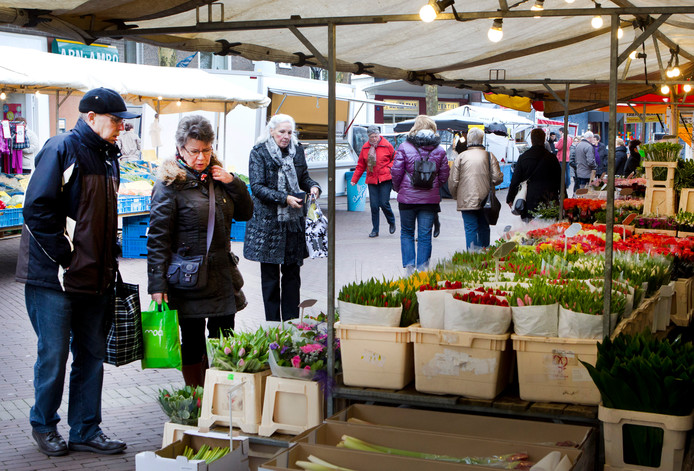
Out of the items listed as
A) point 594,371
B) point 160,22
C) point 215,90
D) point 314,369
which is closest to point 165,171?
point 160,22

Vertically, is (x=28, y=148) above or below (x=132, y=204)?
above

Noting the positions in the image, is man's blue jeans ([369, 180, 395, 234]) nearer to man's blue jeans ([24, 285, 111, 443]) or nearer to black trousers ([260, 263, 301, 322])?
black trousers ([260, 263, 301, 322])

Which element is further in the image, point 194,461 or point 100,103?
point 100,103

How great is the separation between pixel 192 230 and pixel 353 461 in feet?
6.92

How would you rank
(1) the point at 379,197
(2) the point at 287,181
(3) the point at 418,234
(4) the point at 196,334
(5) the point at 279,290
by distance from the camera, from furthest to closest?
1. (1) the point at 379,197
2. (3) the point at 418,234
3. (5) the point at 279,290
4. (2) the point at 287,181
5. (4) the point at 196,334

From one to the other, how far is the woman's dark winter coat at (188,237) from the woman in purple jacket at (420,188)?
15.8ft

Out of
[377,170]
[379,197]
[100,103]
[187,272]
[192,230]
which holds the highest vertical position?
[377,170]

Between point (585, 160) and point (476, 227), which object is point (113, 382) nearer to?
point (476, 227)

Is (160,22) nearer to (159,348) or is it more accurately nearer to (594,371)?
(159,348)

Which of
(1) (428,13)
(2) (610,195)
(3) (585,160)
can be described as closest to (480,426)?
(2) (610,195)

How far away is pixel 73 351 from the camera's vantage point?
4.63m

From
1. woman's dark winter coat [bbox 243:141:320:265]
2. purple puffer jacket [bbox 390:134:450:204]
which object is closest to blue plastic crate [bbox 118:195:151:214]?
purple puffer jacket [bbox 390:134:450:204]

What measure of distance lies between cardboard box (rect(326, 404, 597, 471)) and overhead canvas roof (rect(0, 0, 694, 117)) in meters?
1.78

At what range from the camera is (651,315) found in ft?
15.9
